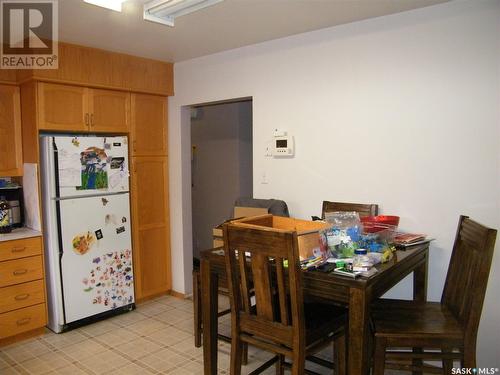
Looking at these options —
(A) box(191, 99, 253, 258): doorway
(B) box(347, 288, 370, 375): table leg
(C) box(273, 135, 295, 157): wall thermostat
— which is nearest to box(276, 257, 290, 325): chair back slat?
(B) box(347, 288, 370, 375): table leg

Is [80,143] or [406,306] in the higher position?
[80,143]

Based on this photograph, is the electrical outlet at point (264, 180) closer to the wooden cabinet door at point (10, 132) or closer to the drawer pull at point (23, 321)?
the wooden cabinet door at point (10, 132)

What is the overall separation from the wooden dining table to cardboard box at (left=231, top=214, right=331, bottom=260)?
0.52 feet

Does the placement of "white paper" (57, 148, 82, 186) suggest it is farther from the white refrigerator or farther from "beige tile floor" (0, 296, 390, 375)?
"beige tile floor" (0, 296, 390, 375)

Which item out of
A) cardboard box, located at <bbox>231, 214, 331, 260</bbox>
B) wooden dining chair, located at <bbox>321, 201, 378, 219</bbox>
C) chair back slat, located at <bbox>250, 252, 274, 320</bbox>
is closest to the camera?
chair back slat, located at <bbox>250, 252, 274, 320</bbox>

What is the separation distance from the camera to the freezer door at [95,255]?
125 inches

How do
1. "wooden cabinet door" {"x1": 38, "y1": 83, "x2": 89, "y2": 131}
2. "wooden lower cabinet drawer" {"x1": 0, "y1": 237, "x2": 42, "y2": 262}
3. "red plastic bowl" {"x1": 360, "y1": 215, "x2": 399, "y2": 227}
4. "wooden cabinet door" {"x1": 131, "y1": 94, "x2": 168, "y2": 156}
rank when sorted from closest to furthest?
1. "red plastic bowl" {"x1": 360, "y1": 215, "x2": 399, "y2": 227}
2. "wooden lower cabinet drawer" {"x1": 0, "y1": 237, "x2": 42, "y2": 262}
3. "wooden cabinet door" {"x1": 38, "y1": 83, "x2": 89, "y2": 131}
4. "wooden cabinet door" {"x1": 131, "y1": 94, "x2": 168, "y2": 156}

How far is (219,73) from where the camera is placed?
3.51 meters

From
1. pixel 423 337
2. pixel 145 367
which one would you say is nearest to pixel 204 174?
pixel 145 367

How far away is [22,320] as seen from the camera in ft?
9.89

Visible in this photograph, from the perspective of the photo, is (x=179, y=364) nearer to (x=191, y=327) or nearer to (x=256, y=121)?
(x=191, y=327)

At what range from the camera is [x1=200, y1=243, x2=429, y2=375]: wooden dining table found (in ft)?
5.63

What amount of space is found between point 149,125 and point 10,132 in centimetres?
117

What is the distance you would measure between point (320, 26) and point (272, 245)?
70.9 inches
